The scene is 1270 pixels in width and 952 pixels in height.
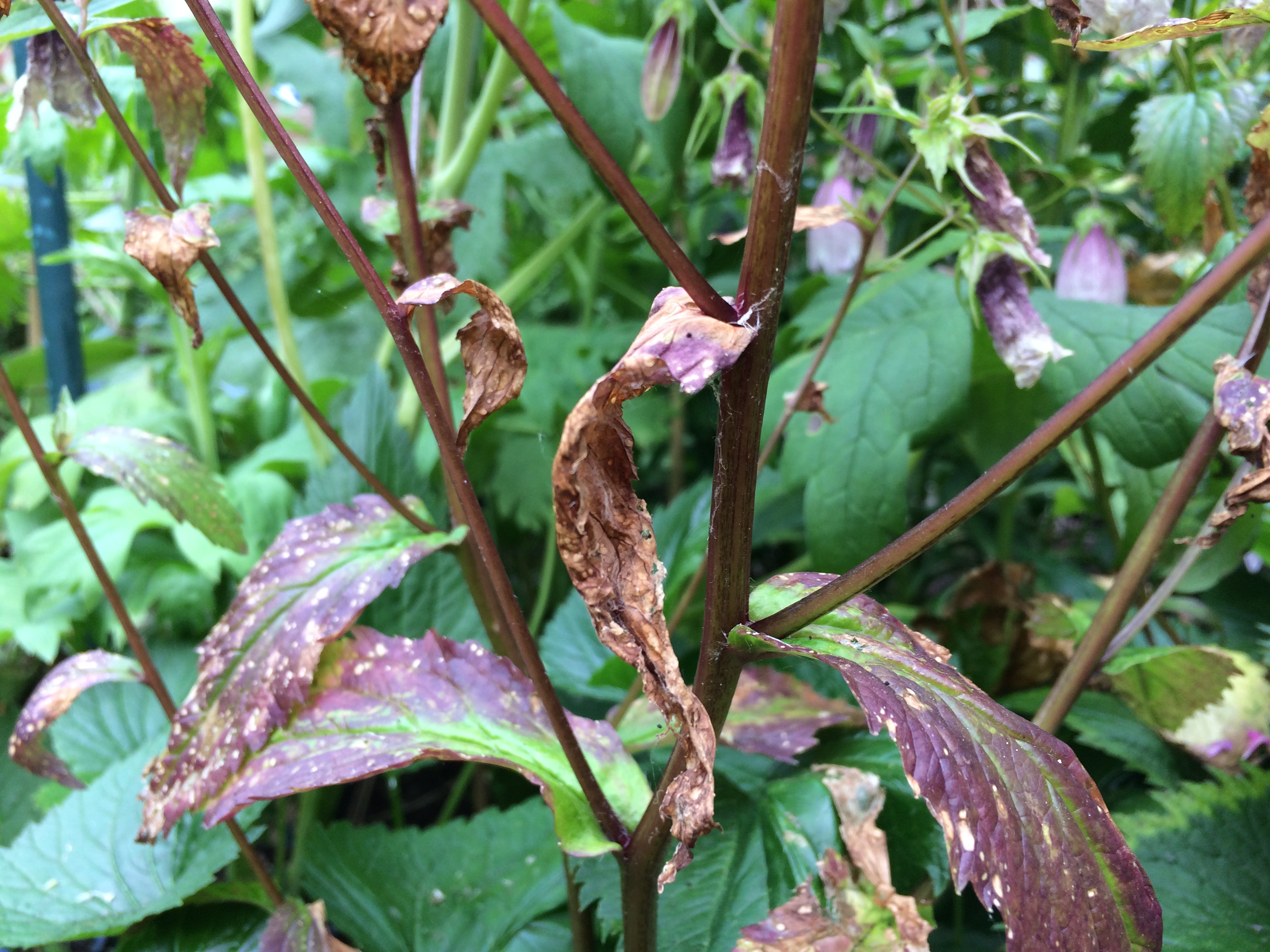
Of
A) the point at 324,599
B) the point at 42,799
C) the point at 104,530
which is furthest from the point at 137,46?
the point at 42,799

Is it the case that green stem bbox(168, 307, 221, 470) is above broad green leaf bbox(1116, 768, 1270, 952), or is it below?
above

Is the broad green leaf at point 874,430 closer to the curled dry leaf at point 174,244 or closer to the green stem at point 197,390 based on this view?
the curled dry leaf at point 174,244

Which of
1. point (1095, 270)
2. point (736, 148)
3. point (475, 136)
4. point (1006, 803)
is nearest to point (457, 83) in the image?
point (475, 136)

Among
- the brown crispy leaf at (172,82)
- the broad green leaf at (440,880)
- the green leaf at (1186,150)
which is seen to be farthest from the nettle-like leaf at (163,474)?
the green leaf at (1186,150)

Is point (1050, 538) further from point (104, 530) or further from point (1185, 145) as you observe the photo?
point (104, 530)

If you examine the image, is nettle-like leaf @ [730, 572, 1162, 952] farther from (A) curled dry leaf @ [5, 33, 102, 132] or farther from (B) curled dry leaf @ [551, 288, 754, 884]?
(A) curled dry leaf @ [5, 33, 102, 132]

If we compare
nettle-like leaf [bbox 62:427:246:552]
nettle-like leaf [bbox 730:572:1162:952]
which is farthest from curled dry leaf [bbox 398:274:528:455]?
nettle-like leaf [bbox 62:427:246:552]
